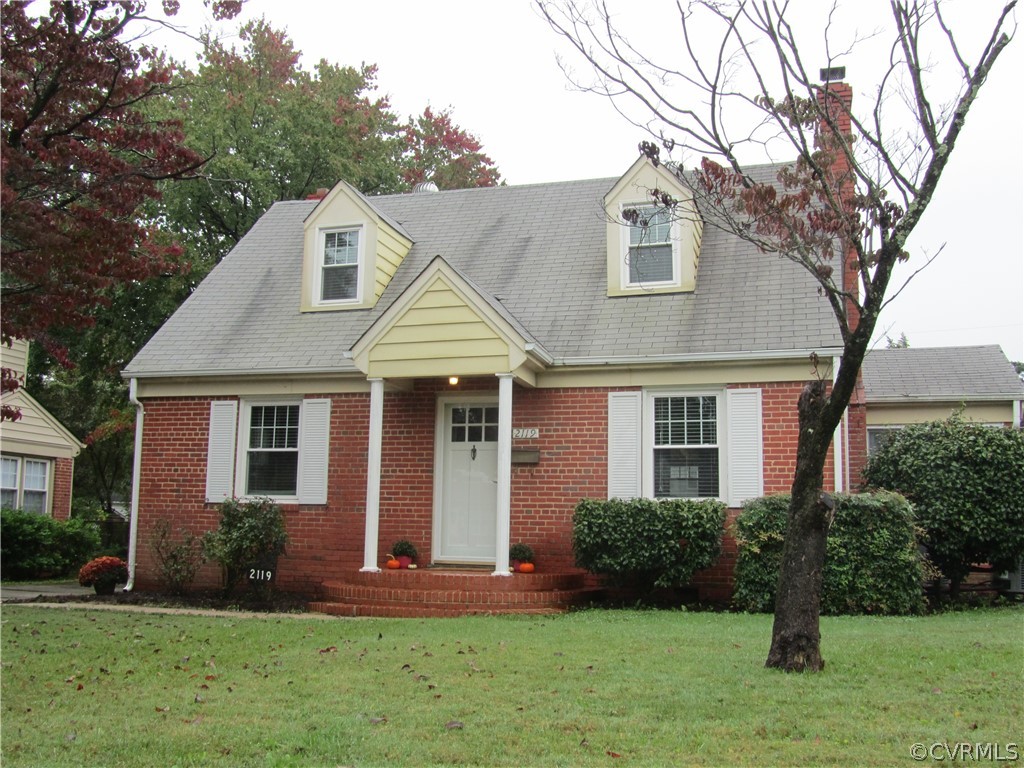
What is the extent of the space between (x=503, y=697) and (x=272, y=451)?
30.3 feet

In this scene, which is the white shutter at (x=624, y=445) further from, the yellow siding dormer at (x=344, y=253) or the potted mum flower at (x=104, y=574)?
the potted mum flower at (x=104, y=574)

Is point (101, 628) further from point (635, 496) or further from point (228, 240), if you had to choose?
point (228, 240)

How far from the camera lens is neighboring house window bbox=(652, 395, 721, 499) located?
13078 millimetres

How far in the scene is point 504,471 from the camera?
12602 mm

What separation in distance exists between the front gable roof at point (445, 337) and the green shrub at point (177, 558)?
12.5 feet

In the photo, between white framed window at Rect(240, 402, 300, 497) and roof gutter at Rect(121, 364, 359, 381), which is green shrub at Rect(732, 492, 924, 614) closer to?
roof gutter at Rect(121, 364, 359, 381)

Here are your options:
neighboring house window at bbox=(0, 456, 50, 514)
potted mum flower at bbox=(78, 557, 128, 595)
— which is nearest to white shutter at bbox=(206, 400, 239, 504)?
potted mum flower at bbox=(78, 557, 128, 595)

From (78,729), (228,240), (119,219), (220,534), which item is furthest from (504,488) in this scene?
(228,240)

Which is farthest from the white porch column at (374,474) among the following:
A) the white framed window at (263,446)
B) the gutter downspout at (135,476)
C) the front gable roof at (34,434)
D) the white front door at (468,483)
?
the front gable roof at (34,434)

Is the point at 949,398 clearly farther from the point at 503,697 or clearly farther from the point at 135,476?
the point at 135,476

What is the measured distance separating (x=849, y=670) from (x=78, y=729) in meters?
5.07

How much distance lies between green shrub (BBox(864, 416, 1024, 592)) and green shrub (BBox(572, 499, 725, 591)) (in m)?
2.79

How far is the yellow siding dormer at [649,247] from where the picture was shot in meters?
14.2

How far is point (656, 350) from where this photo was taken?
43.4 feet
